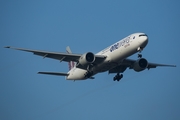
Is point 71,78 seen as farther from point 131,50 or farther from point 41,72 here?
point 131,50

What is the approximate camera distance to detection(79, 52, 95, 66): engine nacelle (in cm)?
4769

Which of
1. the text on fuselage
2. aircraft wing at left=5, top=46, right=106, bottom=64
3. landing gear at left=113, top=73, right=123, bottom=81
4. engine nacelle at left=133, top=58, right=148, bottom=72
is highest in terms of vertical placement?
the text on fuselage

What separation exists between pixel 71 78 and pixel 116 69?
240 inches

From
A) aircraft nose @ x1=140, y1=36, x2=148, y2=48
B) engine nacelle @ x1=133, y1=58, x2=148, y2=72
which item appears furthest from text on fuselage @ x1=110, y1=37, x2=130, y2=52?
engine nacelle @ x1=133, y1=58, x2=148, y2=72

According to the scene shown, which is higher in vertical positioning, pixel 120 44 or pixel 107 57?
pixel 120 44

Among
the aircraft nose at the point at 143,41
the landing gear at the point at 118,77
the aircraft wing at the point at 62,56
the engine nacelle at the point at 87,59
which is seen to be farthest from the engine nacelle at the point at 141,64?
the engine nacelle at the point at 87,59

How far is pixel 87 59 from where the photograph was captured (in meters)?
47.8

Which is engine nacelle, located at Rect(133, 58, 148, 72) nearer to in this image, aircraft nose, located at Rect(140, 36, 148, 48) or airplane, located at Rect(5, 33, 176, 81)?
airplane, located at Rect(5, 33, 176, 81)

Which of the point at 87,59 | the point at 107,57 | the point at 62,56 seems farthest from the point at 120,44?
the point at 62,56

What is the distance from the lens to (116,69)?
54.6 metres

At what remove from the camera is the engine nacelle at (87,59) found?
47.7m

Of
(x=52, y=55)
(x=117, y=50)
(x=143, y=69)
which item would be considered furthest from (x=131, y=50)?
(x=52, y=55)

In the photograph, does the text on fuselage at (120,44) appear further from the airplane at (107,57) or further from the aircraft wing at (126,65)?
the aircraft wing at (126,65)

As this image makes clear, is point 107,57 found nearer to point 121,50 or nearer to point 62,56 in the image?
point 121,50
